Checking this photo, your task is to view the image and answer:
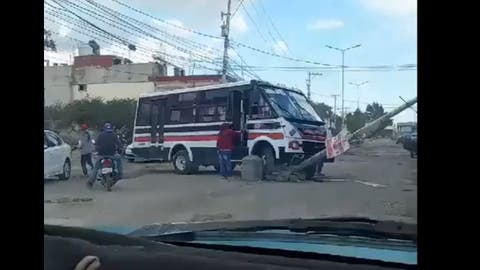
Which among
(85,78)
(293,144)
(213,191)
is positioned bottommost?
(213,191)

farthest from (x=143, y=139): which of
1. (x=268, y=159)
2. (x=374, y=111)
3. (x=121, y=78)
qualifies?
(x=374, y=111)

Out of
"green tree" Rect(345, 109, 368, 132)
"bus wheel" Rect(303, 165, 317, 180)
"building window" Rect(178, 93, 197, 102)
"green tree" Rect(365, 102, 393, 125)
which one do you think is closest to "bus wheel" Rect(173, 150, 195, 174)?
"building window" Rect(178, 93, 197, 102)

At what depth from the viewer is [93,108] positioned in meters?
6.47

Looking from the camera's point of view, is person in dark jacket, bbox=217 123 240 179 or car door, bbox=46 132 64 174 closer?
car door, bbox=46 132 64 174

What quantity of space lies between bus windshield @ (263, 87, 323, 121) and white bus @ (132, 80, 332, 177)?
0.01 meters

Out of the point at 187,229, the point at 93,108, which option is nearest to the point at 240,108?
the point at 93,108

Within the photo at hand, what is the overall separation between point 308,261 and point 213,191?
478cm

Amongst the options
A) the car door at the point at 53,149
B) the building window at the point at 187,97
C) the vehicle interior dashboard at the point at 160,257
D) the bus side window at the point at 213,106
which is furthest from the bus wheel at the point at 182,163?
the vehicle interior dashboard at the point at 160,257

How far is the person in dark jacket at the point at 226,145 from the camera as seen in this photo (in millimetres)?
7023

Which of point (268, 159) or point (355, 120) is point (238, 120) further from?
point (355, 120)

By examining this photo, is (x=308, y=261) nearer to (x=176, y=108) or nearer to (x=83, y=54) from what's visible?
(x=83, y=54)

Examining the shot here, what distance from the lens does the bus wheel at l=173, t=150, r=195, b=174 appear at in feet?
23.4

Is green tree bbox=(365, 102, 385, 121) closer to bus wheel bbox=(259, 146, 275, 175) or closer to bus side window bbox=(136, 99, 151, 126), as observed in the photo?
bus wheel bbox=(259, 146, 275, 175)
